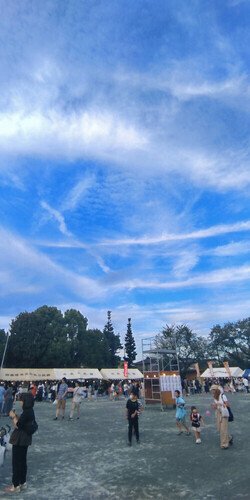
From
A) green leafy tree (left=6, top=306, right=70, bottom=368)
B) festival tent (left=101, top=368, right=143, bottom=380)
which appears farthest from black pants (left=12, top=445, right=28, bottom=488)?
green leafy tree (left=6, top=306, right=70, bottom=368)

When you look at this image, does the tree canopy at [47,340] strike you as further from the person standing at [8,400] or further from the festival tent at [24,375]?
the person standing at [8,400]

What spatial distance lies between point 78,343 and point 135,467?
54949 mm

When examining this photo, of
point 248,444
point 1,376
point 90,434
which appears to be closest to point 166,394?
point 90,434

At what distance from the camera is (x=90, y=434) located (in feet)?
38.9

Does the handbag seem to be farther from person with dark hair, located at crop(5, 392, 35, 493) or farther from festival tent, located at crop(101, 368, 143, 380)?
festival tent, located at crop(101, 368, 143, 380)

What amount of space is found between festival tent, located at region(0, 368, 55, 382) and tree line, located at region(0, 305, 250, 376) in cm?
1363

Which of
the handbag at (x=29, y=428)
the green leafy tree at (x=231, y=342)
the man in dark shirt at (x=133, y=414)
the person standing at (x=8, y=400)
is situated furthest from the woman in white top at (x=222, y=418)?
the green leafy tree at (x=231, y=342)

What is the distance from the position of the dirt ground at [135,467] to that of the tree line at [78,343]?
35.7 m

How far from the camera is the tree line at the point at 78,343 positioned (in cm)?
5488

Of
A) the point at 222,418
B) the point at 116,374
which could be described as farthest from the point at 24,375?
the point at 222,418

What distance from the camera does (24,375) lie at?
39.7 meters

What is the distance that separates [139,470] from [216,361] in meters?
78.6

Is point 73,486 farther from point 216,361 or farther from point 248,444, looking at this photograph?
point 216,361

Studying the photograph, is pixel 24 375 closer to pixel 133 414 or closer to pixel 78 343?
pixel 78 343
